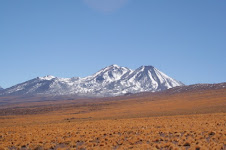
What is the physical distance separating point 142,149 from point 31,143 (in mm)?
9292

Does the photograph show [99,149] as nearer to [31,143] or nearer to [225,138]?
[31,143]

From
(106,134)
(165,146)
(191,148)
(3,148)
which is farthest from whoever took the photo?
(106,134)

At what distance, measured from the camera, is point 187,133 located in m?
19.2

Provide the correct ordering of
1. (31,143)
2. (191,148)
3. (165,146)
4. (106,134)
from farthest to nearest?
(106,134) → (31,143) → (165,146) → (191,148)

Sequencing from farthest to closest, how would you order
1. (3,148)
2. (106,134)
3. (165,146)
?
(106,134) < (3,148) < (165,146)

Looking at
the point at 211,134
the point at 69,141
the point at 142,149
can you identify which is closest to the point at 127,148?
the point at 142,149

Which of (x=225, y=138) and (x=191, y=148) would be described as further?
(x=225, y=138)

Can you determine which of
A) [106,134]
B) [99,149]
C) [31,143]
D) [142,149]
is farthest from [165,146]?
[31,143]

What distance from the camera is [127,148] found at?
51.6 ft

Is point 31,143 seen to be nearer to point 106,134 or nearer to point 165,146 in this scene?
point 106,134

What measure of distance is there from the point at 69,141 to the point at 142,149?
271 inches

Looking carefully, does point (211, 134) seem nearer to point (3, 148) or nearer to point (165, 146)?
point (165, 146)

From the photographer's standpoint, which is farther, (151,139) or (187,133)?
(187,133)

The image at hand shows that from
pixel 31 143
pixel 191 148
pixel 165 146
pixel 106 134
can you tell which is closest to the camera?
pixel 191 148
